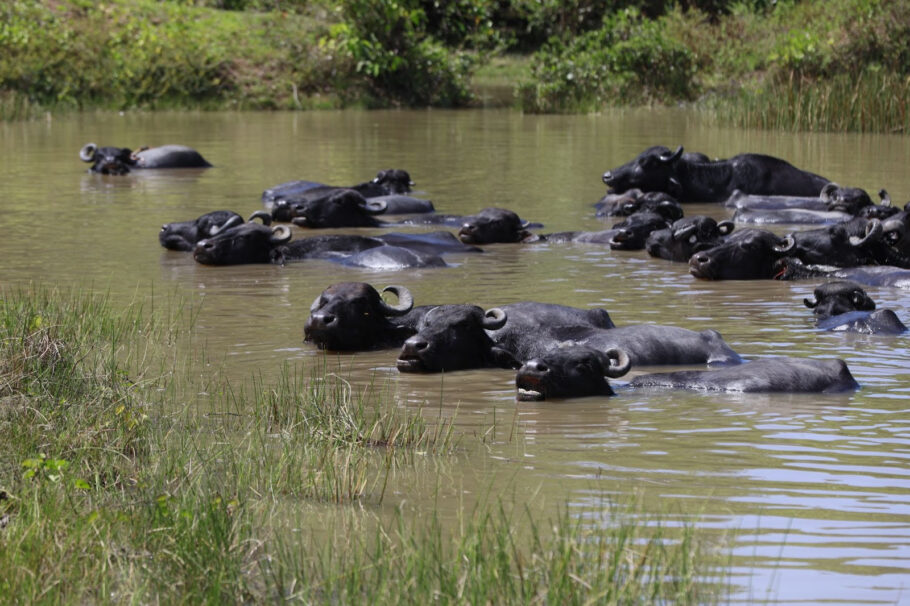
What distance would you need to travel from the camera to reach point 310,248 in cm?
1177

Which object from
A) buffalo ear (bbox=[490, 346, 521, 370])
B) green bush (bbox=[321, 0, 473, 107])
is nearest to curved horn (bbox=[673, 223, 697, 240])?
buffalo ear (bbox=[490, 346, 521, 370])

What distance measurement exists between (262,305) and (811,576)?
19.4ft

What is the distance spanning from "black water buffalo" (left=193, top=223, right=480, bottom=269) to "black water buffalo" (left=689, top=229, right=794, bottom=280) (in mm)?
2158

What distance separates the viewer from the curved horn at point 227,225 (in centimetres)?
1189

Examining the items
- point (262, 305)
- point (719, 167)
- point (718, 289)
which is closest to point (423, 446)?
point (262, 305)

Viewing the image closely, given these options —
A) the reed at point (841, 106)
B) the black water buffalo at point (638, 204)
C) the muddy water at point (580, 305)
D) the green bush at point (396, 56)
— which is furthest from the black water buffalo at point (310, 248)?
the green bush at point (396, 56)

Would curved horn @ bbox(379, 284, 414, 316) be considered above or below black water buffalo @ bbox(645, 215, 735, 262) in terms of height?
below

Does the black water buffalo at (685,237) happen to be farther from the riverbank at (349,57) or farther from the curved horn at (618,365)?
the riverbank at (349,57)

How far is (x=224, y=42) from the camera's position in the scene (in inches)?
1323

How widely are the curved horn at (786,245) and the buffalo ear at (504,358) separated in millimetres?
3668

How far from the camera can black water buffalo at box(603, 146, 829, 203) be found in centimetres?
1542

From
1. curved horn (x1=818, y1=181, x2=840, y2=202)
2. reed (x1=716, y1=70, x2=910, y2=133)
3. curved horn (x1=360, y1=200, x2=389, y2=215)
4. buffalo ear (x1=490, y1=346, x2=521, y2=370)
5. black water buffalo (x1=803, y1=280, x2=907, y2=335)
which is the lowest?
buffalo ear (x1=490, y1=346, x2=521, y2=370)

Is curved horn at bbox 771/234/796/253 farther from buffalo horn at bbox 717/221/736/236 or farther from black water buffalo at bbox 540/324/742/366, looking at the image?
black water buffalo at bbox 540/324/742/366

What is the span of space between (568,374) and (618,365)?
0.29 metres
